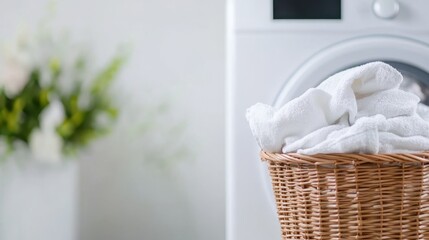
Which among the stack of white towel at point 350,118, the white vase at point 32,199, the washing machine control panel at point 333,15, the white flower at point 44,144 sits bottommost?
the white vase at point 32,199

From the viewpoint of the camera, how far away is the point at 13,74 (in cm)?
137

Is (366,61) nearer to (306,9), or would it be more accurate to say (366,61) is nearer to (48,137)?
(306,9)

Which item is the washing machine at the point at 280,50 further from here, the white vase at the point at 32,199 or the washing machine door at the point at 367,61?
the white vase at the point at 32,199

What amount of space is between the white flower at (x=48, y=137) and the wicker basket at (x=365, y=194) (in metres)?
0.67

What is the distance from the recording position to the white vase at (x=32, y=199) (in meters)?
1.48

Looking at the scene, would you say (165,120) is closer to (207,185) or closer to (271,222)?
(207,185)

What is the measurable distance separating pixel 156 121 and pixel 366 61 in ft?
2.50

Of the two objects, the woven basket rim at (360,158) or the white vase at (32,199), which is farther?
the white vase at (32,199)

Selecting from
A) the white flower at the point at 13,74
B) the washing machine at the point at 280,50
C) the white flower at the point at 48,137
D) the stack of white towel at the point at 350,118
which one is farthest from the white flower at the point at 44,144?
the stack of white towel at the point at 350,118

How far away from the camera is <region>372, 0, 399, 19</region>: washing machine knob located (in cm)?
145

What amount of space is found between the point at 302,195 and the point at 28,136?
0.73 metres

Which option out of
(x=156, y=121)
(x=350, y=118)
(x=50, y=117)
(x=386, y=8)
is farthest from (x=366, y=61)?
(x=156, y=121)

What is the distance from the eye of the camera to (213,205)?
1.98 meters

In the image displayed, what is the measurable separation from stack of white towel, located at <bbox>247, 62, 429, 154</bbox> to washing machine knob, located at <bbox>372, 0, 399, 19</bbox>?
525 mm
